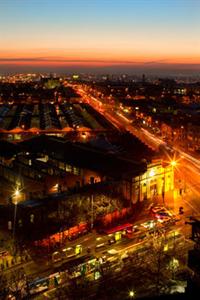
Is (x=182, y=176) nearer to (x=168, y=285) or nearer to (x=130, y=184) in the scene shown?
(x=130, y=184)

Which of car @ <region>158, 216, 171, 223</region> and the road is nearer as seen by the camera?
car @ <region>158, 216, 171, 223</region>

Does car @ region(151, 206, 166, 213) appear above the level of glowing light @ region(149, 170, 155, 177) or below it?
below

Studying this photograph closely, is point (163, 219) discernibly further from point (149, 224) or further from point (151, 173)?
point (151, 173)

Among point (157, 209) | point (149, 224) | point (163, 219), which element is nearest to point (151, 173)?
point (157, 209)

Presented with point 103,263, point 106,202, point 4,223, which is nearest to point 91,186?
point 106,202

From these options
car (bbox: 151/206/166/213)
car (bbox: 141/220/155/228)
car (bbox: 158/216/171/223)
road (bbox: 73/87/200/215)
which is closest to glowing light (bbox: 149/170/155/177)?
road (bbox: 73/87/200/215)

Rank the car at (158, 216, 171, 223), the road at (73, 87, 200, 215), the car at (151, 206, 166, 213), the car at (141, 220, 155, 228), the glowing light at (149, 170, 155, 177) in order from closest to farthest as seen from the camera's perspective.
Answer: the car at (141, 220, 155, 228) < the car at (158, 216, 171, 223) < the car at (151, 206, 166, 213) < the road at (73, 87, 200, 215) < the glowing light at (149, 170, 155, 177)

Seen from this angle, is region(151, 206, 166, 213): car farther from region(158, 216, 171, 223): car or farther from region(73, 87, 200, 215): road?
region(73, 87, 200, 215): road

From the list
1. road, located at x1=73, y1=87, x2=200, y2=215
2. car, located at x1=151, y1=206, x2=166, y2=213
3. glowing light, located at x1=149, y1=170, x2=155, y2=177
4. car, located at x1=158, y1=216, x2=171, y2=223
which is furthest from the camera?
glowing light, located at x1=149, y1=170, x2=155, y2=177

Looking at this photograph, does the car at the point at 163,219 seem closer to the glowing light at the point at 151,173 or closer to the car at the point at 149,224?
the car at the point at 149,224

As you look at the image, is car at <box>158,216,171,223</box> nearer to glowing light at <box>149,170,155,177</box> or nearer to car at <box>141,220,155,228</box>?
car at <box>141,220,155,228</box>

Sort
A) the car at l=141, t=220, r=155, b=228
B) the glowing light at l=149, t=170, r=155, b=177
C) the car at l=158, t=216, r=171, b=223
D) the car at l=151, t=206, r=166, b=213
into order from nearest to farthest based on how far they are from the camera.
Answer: the car at l=141, t=220, r=155, b=228 → the car at l=158, t=216, r=171, b=223 → the car at l=151, t=206, r=166, b=213 → the glowing light at l=149, t=170, r=155, b=177
